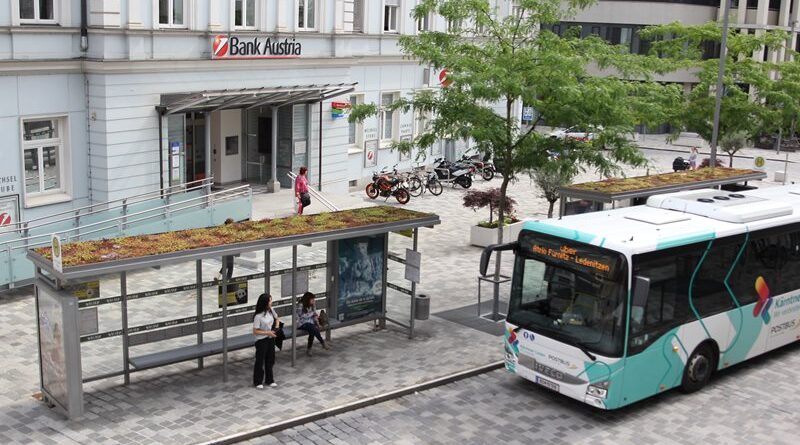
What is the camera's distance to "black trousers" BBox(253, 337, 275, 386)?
1309 centimetres

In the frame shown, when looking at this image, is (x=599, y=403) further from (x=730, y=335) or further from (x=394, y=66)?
(x=394, y=66)

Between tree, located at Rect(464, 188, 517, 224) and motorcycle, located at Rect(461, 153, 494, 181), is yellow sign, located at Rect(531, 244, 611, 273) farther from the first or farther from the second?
motorcycle, located at Rect(461, 153, 494, 181)

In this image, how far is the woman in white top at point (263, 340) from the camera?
13.0 metres

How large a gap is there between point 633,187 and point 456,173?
1461 centimetres

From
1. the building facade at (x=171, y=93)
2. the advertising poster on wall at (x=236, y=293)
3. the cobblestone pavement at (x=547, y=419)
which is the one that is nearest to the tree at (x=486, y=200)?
the building facade at (x=171, y=93)

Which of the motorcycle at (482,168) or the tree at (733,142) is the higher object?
the tree at (733,142)

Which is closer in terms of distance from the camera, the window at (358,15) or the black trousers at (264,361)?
the black trousers at (264,361)

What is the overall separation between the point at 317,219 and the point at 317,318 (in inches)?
62.4

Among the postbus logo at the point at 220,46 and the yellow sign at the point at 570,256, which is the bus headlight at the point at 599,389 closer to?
the yellow sign at the point at 570,256

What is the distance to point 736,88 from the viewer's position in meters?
29.6

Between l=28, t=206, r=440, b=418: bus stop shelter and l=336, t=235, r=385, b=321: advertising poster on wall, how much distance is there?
0.02m

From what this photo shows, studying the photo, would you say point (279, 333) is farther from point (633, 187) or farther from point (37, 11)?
point (37, 11)

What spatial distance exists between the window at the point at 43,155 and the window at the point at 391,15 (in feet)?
45.9

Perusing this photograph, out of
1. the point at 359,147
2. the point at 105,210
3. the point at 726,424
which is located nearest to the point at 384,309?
the point at 726,424
